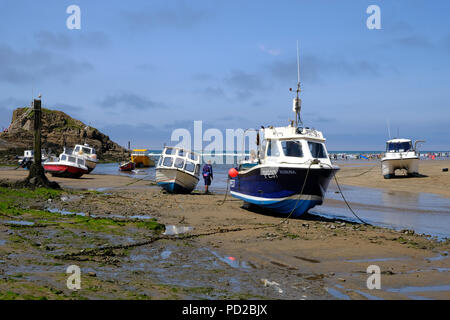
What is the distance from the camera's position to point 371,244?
1089 centimetres

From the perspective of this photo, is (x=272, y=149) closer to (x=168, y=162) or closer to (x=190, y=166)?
(x=190, y=166)

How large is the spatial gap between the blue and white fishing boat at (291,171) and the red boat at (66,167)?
25.4 meters

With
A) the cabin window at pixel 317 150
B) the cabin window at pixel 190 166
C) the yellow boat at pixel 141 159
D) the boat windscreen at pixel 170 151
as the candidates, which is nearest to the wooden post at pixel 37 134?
the boat windscreen at pixel 170 151

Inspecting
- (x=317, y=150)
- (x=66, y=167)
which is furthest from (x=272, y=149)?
(x=66, y=167)

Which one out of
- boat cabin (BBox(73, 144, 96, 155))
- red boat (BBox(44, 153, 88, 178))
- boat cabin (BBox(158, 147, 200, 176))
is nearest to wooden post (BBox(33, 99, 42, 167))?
boat cabin (BBox(158, 147, 200, 176))

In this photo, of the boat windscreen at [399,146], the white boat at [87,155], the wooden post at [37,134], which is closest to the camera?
the wooden post at [37,134]

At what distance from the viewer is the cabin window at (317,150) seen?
50.4 feet

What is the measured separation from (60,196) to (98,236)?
33.6ft

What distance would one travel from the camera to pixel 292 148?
15461 mm

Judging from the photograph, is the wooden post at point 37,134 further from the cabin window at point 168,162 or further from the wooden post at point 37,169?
the cabin window at point 168,162

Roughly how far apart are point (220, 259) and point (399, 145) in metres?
30.7
